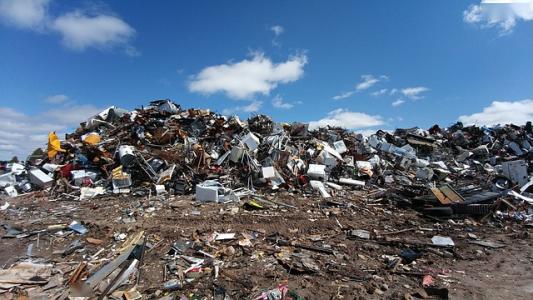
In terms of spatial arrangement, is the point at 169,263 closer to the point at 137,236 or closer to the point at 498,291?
the point at 137,236

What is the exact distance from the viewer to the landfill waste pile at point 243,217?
179 inches

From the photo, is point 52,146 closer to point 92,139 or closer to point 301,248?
point 92,139

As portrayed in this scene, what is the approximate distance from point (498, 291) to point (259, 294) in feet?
9.96

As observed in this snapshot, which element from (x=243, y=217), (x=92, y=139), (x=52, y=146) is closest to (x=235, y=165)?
(x=243, y=217)

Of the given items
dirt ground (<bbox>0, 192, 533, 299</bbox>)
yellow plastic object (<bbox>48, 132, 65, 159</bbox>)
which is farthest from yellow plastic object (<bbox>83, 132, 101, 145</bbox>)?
dirt ground (<bbox>0, 192, 533, 299</bbox>)

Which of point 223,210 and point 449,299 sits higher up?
point 223,210

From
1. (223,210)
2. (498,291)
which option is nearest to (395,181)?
(223,210)

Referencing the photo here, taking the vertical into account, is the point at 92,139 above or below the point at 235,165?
above

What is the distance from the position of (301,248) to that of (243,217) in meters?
1.89

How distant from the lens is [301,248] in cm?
569

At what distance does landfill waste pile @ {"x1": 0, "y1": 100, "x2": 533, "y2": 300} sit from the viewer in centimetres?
456

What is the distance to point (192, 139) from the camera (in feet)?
40.4

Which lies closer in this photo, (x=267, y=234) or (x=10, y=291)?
(x=10, y=291)

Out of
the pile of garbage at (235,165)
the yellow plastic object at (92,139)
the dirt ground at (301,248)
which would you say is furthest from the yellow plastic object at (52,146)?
the dirt ground at (301,248)
